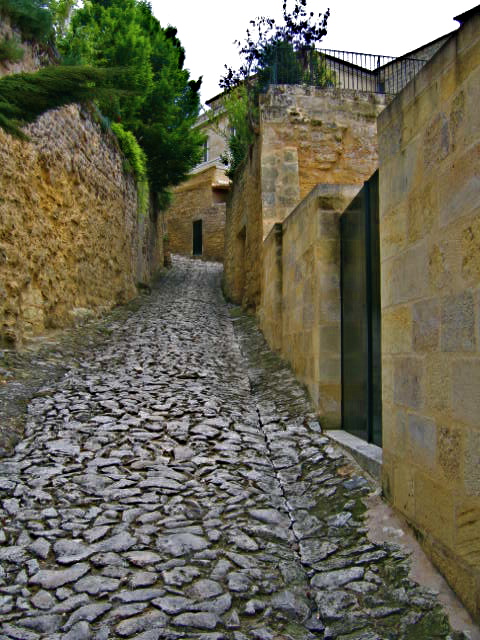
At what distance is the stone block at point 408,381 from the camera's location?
2787 mm

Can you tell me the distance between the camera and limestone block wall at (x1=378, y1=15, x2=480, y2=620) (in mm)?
2270

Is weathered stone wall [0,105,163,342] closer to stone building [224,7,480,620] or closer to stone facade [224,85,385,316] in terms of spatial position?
stone facade [224,85,385,316]

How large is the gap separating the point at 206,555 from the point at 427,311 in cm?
175

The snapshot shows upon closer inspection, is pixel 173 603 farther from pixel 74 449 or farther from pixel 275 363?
pixel 275 363

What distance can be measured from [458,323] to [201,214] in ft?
80.5

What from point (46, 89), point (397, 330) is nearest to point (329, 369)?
point (397, 330)

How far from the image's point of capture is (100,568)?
284 cm

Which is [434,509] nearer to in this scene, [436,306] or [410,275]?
[436,306]

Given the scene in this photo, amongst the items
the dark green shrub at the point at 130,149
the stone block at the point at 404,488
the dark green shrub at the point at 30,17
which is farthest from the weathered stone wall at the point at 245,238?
the stone block at the point at 404,488

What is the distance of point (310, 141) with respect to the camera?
9914 millimetres

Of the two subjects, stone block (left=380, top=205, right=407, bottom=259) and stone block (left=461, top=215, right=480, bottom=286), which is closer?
stone block (left=461, top=215, right=480, bottom=286)

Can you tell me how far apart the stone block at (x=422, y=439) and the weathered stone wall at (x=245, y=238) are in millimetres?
6843

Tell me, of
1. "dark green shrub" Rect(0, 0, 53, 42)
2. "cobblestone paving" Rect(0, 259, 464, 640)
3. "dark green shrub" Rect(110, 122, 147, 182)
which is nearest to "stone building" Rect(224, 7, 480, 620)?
"cobblestone paving" Rect(0, 259, 464, 640)

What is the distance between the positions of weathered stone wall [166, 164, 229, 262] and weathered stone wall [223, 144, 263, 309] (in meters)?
10.7
